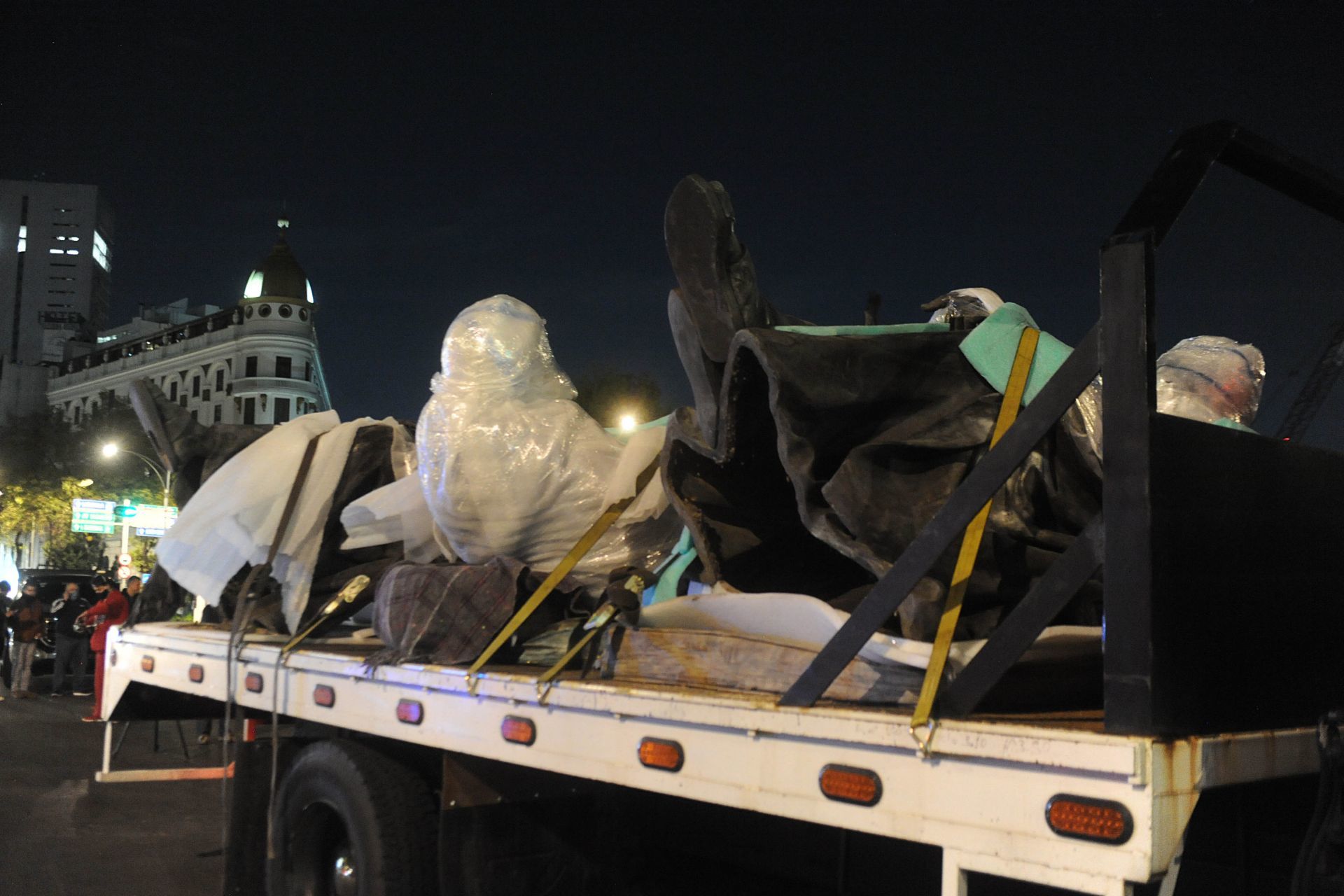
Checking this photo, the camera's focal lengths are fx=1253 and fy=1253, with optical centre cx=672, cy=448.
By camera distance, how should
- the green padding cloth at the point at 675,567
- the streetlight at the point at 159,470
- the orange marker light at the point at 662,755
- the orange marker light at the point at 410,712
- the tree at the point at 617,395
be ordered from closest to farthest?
1. the orange marker light at the point at 662,755
2. the orange marker light at the point at 410,712
3. the green padding cloth at the point at 675,567
4. the streetlight at the point at 159,470
5. the tree at the point at 617,395

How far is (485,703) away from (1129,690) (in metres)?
2.04

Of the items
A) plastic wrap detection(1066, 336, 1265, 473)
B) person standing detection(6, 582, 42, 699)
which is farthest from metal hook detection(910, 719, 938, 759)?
person standing detection(6, 582, 42, 699)

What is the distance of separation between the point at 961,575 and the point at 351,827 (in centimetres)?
247

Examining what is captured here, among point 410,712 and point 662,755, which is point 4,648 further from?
point 662,755

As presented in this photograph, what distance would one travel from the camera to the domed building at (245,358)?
241 feet

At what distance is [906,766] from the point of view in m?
2.34

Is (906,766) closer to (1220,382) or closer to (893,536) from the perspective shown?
(893,536)

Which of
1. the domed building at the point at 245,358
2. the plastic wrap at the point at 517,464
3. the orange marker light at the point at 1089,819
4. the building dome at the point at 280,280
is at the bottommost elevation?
the orange marker light at the point at 1089,819

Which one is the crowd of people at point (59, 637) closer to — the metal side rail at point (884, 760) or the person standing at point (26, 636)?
the person standing at point (26, 636)

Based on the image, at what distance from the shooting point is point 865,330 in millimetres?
3311

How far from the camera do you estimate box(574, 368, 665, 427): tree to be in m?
38.9

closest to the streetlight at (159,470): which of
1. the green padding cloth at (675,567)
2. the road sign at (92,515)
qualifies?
the road sign at (92,515)

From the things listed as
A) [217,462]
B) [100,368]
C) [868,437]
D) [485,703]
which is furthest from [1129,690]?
[100,368]

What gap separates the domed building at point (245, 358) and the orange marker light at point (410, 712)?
67569 millimetres
